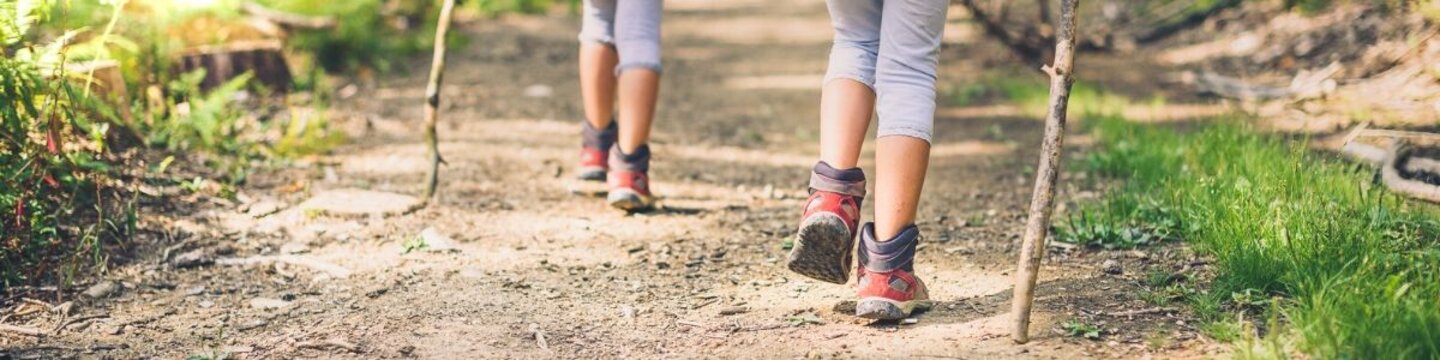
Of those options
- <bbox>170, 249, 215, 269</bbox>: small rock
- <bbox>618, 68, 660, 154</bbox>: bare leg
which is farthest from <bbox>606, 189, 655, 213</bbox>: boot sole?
<bbox>170, 249, 215, 269</bbox>: small rock

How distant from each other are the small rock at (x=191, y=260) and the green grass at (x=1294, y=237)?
2.77 metres

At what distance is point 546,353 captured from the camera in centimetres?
289

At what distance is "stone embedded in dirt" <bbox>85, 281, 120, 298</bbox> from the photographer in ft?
11.2

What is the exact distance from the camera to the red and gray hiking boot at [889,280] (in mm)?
2963

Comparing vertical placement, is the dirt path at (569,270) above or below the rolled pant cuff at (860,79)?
below

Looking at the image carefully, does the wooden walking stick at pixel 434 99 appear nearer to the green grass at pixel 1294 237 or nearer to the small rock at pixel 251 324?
the small rock at pixel 251 324

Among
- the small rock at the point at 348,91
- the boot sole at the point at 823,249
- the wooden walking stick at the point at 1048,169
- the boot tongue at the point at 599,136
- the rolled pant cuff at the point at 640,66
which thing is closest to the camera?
the wooden walking stick at the point at 1048,169

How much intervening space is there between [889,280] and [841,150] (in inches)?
14.8


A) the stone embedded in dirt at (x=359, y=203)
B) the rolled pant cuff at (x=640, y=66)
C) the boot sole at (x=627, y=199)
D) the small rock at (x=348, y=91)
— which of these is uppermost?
the rolled pant cuff at (x=640, y=66)

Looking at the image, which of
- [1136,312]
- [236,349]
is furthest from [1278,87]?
[236,349]

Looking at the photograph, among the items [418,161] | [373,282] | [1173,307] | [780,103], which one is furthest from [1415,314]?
[780,103]

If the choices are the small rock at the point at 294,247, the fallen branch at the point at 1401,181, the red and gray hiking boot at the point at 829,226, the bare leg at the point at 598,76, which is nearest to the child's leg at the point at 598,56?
the bare leg at the point at 598,76

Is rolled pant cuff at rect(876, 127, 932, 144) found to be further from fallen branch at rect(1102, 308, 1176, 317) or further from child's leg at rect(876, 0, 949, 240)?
fallen branch at rect(1102, 308, 1176, 317)

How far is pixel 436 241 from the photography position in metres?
4.00
